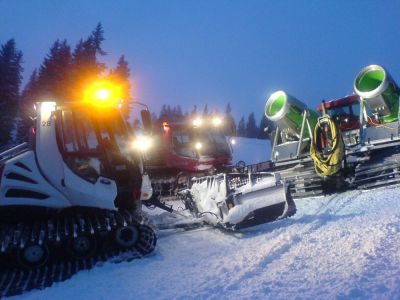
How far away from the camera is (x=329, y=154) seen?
9211 mm

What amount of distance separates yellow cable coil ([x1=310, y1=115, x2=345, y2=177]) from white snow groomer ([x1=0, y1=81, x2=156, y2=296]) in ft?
16.2

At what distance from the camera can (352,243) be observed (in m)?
4.61

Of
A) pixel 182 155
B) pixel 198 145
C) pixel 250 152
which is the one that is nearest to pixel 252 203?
pixel 182 155

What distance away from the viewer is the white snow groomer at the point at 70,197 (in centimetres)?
494

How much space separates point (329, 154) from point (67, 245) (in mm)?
6525

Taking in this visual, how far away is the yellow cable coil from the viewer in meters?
9.07

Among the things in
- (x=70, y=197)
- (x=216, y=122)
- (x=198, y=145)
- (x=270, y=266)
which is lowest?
(x=270, y=266)

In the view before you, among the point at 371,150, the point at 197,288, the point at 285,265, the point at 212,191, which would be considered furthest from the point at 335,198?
the point at 197,288

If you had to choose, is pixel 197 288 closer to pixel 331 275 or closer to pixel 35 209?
pixel 331 275

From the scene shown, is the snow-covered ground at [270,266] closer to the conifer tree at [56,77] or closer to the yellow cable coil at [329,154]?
the yellow cable coil at [329,154]

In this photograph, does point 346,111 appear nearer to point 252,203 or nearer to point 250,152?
point 252,203

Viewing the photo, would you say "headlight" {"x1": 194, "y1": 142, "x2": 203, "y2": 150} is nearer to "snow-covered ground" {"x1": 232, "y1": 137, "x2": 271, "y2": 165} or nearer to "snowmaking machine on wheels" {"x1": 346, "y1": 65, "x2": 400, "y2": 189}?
"snowmaking machine on wheels" {"x1": 346, "y1": 65, "x2": 400, "y2": 189}

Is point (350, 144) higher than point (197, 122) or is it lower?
lower

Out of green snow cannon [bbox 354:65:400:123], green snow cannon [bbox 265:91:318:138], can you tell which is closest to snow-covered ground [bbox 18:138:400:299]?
green snow cannon [bbox 354:65:400:123]
